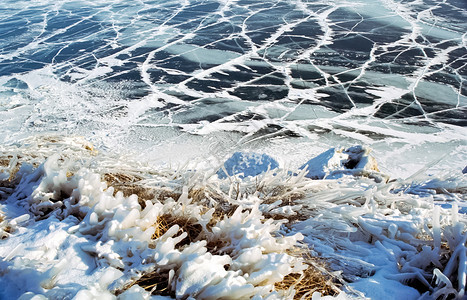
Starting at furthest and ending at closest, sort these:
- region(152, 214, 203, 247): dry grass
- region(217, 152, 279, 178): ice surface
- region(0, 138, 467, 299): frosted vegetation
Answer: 1. region(217, 152, 279, 178): ice surface
2. region(152, 214, 203, 247): dry grass
3. region(0, 138, 467, 299): frosted vegetation

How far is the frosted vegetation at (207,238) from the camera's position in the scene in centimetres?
113

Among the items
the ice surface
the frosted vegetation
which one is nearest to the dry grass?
the frosted vegetation

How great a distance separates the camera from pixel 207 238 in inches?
54.9

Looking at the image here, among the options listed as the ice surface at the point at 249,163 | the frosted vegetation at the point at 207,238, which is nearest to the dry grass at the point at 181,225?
the frosted vegetation at the point at 207,238

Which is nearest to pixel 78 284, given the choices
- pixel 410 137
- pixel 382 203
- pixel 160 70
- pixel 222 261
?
pixel 222 261

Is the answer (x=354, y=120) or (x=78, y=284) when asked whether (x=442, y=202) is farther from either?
(x=354, y=120)

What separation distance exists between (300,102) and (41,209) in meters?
5.06

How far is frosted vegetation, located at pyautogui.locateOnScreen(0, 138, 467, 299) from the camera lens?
3.72 feet

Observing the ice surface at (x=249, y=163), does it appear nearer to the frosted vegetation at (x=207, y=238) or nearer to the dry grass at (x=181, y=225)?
the frosted vegetation at (x=207, y=238)

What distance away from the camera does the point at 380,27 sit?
8984mm

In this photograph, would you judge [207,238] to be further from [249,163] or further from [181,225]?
[249,163]

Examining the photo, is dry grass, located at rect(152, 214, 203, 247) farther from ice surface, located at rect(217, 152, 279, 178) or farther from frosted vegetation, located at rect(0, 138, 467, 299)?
ice surface, located at rect(217, 152, 279, 178)

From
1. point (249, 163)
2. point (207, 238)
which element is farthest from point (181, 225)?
point (249, 163)

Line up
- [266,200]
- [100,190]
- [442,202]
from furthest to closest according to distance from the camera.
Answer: [442,202] → [266,200] → [100,190]
